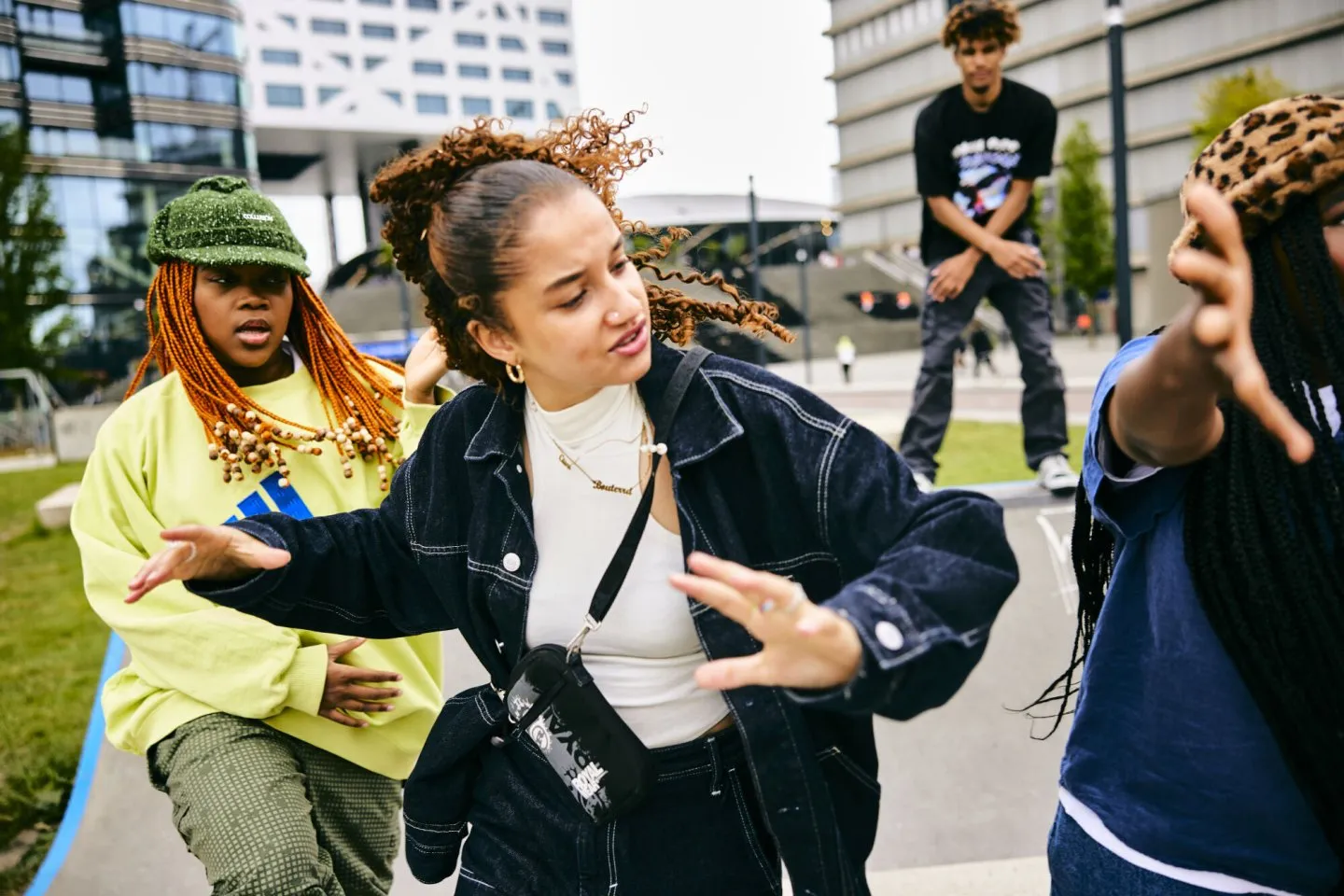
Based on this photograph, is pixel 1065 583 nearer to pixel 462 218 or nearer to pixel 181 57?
pixel 462 218

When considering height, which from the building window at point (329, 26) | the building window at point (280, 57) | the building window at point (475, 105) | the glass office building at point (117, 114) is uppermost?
the building window at point (329, 26)

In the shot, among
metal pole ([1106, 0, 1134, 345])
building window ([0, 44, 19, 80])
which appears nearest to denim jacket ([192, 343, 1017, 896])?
metal pole ([1106, 0, 1134, 345])

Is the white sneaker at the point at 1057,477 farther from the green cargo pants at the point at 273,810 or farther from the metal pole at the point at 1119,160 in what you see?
the green cargo pants at the point at 273,810

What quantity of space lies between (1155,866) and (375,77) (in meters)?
74.8

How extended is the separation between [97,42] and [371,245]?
2438cm

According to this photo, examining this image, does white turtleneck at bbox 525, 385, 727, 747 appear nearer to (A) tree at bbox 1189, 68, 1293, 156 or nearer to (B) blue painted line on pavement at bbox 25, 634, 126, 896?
(B) blue painted line on pavement at bbox 25, 634, 126, 896

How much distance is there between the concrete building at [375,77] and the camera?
214ft

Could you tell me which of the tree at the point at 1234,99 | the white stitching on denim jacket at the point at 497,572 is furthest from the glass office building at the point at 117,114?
the white stitching on denim jacket at the point at 497,572

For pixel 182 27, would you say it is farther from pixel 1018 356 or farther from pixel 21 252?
pixel 1018 356

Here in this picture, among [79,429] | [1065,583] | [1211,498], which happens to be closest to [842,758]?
[1211,498]

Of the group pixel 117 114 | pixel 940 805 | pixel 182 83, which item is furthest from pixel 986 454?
pixel 117 114

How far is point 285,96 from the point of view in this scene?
Result: 6488cm

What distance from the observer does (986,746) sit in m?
3.66

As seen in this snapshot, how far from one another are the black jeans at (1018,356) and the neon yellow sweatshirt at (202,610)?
3.19 m
